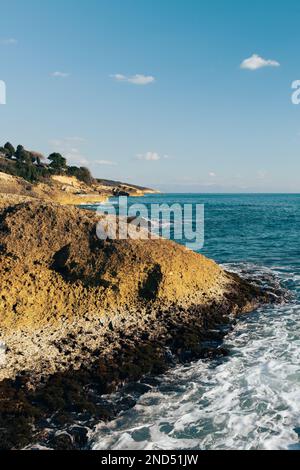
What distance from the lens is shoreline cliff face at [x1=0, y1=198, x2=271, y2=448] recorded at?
35.9 feet

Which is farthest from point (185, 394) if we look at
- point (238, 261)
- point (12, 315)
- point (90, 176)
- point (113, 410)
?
point (90, 176)

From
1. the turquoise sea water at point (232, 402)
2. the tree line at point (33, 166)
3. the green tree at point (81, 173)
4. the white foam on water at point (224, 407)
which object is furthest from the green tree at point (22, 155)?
the white foam on water at point (224, 407)

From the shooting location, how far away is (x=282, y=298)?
1975cm

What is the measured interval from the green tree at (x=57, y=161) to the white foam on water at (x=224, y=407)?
121 m

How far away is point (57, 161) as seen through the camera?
128500mm

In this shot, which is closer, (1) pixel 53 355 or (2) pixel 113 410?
(2) pixel 113 410

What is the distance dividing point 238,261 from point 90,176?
124 meters

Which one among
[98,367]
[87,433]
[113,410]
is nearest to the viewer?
[87,433]

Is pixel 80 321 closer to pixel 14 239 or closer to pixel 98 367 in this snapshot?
pixel 98 367

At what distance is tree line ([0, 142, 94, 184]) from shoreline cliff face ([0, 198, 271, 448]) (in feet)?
279

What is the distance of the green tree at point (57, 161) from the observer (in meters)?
128

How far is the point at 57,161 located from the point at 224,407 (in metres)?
126

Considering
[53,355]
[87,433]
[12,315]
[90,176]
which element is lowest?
[87,433]

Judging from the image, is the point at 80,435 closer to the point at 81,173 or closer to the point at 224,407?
the point at 224,407
